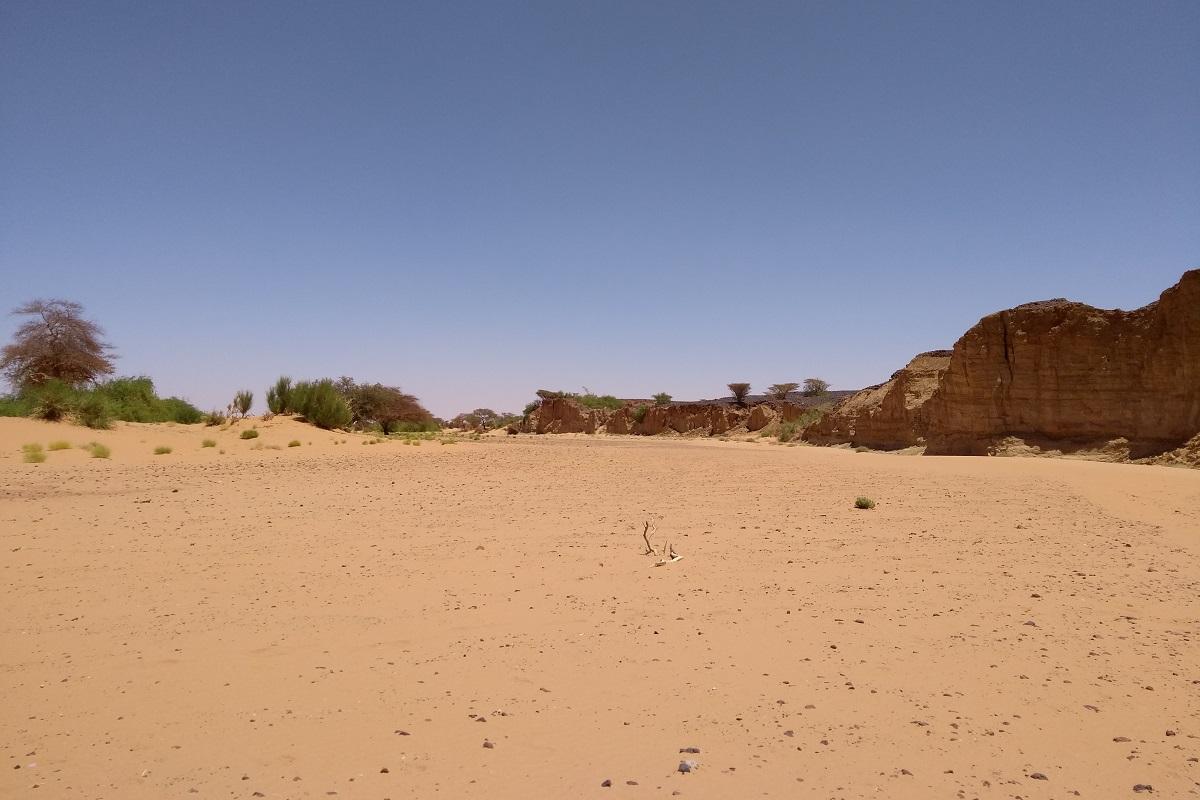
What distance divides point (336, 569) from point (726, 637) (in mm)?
3858

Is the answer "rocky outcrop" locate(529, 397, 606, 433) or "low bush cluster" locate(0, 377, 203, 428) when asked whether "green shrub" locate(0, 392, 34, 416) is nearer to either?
"low bush cluster" locate(0, 377, 203, 428)

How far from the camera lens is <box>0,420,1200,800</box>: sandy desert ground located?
10.8 ft

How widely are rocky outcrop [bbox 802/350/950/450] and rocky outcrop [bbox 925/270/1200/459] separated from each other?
12.3 feet

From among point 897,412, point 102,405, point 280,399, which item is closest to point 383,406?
point 280,399


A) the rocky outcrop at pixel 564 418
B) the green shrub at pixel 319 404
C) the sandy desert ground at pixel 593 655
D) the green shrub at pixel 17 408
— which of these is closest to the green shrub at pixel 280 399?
the green shrub at pixel 319 404

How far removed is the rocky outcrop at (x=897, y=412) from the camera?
28.5 metres

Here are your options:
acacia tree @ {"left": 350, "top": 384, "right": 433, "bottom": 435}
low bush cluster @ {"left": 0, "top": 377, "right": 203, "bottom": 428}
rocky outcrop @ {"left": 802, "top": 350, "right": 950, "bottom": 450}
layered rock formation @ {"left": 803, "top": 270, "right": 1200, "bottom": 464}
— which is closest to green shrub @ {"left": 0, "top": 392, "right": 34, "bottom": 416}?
low bush cluster @ {"left": 0, "top": 377, "right": 203, "bottom": 428}

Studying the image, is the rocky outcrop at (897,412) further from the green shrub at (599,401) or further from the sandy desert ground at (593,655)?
the green shrub at (599,401)

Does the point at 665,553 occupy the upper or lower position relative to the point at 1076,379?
lower

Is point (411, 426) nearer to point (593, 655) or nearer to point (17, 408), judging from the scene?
point (17, 408)

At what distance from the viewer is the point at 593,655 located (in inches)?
182

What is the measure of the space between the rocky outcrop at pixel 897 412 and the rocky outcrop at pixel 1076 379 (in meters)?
3.73

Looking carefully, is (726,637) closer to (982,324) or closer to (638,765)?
(638,765)

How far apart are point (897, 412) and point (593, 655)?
27995mm
